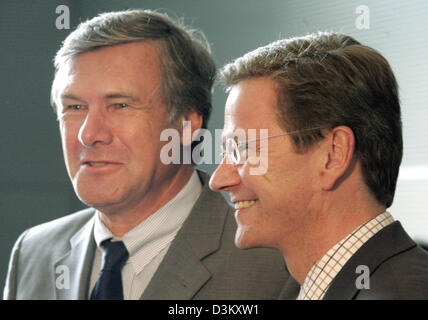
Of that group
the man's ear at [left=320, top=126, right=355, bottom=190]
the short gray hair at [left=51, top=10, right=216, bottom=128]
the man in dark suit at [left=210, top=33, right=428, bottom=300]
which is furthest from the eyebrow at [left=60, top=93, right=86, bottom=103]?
the man's ear at [left=320, top=126, right=355, bottom=190]

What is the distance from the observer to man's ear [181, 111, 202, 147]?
1.62 m

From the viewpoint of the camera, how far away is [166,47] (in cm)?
160

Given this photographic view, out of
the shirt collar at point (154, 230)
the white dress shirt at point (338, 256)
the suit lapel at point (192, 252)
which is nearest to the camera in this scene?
the white dress shirt at point (338, 256)

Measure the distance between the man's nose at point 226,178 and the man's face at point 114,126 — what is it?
340 mm

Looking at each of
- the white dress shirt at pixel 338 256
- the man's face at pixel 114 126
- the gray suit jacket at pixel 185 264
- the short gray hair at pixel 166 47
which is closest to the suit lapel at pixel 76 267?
the gray suit jacket at pixel 185 264

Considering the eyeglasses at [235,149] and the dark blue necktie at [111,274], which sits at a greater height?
the eyeglasses at [235,149]

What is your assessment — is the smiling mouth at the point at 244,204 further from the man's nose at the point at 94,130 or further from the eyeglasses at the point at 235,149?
the man's nose at the point at 94,130

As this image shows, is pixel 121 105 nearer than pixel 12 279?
Yes

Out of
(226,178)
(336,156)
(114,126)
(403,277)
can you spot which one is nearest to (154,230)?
(114,126)

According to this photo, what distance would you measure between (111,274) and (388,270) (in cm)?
75

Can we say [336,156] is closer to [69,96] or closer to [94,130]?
[94,130]

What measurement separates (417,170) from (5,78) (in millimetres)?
1478

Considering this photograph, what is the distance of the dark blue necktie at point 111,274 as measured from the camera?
4.81ft

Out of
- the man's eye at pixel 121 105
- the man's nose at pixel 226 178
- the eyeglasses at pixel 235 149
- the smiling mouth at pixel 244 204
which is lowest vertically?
the smiling mouth at pixel 244 204
